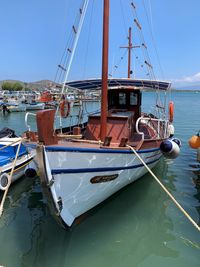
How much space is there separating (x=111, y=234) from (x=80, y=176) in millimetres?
1866

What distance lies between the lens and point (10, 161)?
10.1 metres

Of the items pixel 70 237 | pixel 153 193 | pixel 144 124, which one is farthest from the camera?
pixel 144 124

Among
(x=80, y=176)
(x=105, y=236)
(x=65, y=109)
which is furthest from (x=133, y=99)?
(x=105, y=236)

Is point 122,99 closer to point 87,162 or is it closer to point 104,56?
point 104,56

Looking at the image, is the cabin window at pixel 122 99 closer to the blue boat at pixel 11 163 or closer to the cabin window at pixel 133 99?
the cabin window at pixel 133 99

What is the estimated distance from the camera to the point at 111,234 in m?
7.04

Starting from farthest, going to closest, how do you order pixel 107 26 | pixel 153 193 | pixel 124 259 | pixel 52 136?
pixel 153 193
pixel 107 26
pixel 124 259
pixel 52 136

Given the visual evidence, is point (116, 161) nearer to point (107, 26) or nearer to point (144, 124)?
point (107, 26)

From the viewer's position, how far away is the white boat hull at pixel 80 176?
5785 mm

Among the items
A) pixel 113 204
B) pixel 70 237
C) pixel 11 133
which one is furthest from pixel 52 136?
pixel 11 133

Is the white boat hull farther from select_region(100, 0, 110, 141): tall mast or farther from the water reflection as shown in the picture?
select_region(100, 0, 110, 141): tall mast

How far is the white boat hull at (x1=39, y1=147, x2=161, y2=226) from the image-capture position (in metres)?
5.78

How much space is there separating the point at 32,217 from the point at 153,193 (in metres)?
4.09

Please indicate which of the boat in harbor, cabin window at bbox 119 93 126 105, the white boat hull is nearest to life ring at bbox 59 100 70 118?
the boat in harbor
